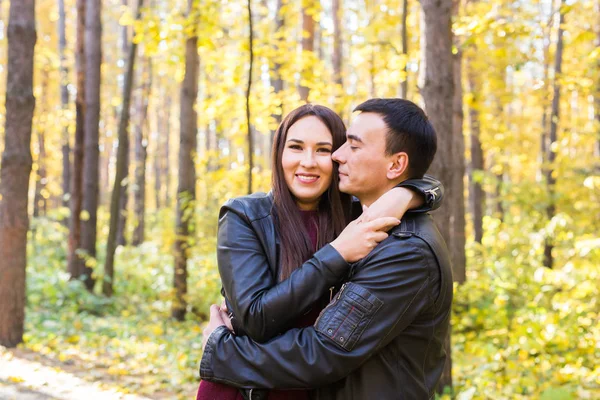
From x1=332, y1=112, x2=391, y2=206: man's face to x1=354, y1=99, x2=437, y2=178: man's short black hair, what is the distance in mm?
30

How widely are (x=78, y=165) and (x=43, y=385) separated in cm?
658

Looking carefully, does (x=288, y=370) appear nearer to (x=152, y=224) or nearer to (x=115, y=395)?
(x=115, y=395)

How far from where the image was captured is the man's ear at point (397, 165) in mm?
2566

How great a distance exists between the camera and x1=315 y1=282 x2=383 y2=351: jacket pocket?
2189mm

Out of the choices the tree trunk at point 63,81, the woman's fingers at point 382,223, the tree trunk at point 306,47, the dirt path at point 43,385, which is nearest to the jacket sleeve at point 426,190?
the woman's fingers at point 382,223

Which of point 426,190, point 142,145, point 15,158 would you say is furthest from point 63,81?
point 426,190

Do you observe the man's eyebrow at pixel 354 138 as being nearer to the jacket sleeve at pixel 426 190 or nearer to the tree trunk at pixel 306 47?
the jacket sleeve at pixel 426 190

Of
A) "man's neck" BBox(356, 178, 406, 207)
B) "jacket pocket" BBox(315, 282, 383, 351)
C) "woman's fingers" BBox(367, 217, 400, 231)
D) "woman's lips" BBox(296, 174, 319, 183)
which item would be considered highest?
"woman's lips" BBox(296, 174, 319, 183)

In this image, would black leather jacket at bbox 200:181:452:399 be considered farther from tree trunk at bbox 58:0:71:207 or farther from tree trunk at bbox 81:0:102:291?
tree trunk at bbox 58:0:71:207

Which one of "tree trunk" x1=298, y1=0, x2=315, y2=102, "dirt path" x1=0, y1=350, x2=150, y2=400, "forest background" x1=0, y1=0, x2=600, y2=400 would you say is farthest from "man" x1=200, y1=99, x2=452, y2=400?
"tree trunk" x1=298, y1=0, x2=315, y2=102

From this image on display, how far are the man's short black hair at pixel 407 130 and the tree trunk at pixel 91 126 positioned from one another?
10653mm

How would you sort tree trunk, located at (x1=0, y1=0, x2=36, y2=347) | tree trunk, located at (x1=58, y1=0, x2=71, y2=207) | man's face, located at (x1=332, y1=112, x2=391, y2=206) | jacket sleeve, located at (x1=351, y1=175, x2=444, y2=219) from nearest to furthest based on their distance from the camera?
jacket sleeve, located at (x1=351, y1=175, x2=444, y2=219) < man's face, located at (x1=332, y1=112, x2=391, y2=206) < tree trunk, located at (x1=0, y1=0, x2=36, y2=347) < tree trunk, located at (x1=58, y1=0, x2=71, y2=207)

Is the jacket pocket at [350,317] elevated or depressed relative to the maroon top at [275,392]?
elevated

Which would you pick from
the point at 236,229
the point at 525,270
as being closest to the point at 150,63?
the point at 525,270
